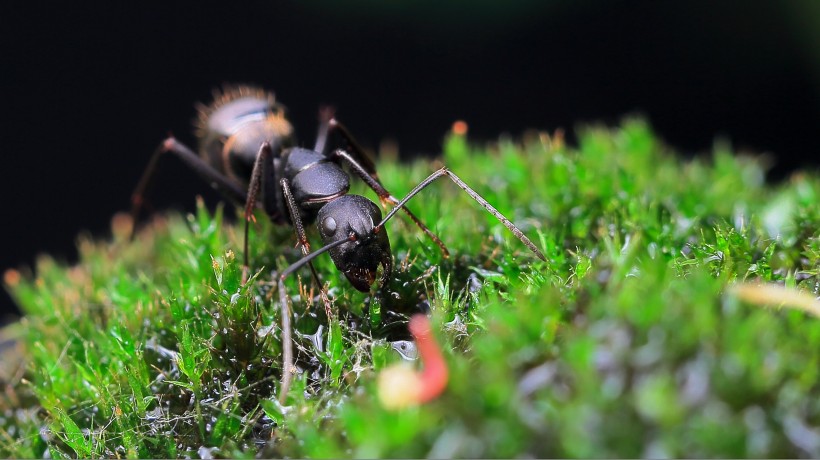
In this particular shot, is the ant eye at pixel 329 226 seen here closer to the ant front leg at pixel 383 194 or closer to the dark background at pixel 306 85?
the ant front leg at pixel 383 194

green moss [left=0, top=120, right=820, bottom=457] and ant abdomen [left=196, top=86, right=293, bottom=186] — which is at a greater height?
ant abdomen [left=196, top=86, right=293, bottom=186]

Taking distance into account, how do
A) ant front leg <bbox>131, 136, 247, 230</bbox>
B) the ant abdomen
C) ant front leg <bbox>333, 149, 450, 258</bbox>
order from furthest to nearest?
1. the ant abdomen
2. ant front leg <bbox>131, 136, 247, 230</bbox>
3. ant front leg <bbox>333, 149, 450, 258</bbox>

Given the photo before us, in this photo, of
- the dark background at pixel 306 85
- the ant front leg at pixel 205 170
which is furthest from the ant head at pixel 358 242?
the dark background at pixel 306 85

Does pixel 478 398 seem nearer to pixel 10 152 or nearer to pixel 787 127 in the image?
pixel 787 127

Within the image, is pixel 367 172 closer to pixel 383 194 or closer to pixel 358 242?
pixel 383 194

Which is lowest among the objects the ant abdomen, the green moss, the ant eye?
the green moss

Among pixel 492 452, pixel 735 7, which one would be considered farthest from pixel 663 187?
pixel 735 7

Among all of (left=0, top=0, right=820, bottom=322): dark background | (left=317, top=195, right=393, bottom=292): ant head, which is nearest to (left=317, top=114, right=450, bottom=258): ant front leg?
(left=317, top=195, right=393, bottom=292): ant head

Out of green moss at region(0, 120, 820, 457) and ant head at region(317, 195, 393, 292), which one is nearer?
green moss at region(0, 120, 820, 457)

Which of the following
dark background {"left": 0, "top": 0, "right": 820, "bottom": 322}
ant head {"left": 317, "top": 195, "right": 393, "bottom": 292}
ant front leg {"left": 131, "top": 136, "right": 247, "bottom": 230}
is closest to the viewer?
ant head {"left": 317, "top": 195, "right": 393, "bottom": 292}

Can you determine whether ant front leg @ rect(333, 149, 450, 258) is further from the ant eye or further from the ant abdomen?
the ant abdomen
